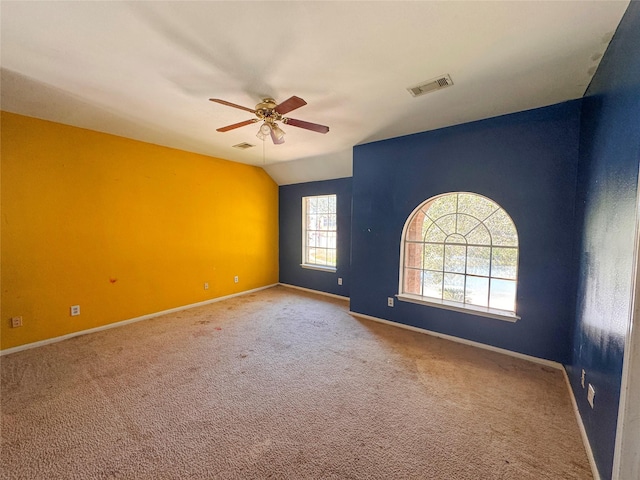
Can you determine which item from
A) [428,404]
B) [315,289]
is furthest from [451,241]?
[315,289]

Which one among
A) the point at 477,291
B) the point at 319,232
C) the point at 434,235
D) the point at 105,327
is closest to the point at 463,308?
the point at 477,291

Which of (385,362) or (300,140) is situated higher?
(300,140)

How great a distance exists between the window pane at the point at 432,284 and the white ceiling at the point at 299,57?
192cm

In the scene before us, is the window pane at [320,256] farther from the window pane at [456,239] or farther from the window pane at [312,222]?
the window pane at [456,239]

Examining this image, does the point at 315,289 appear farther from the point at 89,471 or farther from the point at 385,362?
the point at 89,471

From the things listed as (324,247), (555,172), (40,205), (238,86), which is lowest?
(324,247)

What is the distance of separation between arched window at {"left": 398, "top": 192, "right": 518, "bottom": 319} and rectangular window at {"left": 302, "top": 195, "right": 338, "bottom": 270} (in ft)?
5.87

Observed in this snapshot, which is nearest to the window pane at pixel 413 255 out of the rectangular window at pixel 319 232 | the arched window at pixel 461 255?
the arched window at pixel 461 255

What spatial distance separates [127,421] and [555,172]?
4259mm

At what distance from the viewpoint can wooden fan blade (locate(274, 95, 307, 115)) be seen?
1.85m

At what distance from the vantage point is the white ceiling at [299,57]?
4.75 feet

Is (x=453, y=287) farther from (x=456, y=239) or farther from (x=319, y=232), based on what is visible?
(x=319, y=232)

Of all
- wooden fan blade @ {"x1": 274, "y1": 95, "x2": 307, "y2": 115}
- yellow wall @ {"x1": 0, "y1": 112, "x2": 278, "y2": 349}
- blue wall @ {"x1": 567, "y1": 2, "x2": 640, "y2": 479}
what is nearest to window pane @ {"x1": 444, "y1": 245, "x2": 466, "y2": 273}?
blue wall @ {"x1": 567, "y1": 2, "x2": 640, "y2": 479}

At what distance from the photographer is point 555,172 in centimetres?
252
